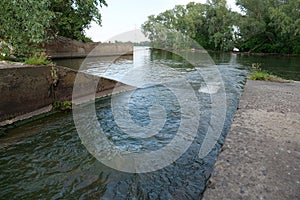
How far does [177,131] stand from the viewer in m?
5.36

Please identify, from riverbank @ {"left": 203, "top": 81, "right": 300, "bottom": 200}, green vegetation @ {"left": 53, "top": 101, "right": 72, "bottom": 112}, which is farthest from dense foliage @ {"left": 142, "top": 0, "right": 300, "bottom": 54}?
green vegetation @ {"left": 53, "top": 101, "right": 72, "bottom": 112}

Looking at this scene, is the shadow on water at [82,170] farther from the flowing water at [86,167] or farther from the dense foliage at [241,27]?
the dense foliage at [241,27]

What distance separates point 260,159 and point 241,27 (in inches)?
1886

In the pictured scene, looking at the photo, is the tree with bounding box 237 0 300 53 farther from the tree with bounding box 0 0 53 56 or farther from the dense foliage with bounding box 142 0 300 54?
the tree with bounding box 0 0 53 56

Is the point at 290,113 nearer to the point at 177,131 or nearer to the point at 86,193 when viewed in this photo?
the point at 177,131

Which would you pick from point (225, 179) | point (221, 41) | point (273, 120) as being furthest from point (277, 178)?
point (221, 41)

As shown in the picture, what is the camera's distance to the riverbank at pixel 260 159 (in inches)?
91.8

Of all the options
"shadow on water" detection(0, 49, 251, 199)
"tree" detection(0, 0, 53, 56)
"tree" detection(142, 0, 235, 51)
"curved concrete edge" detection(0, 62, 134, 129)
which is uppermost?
"tree" detection(142, 0, 235, 51)

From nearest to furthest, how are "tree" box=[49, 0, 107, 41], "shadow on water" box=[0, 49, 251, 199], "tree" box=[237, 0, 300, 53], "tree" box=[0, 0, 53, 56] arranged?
1. "shadow on water" box=[0, 49, 251, 199]
2. "tree" box=[0, 0, 53, 56]
3. "tree" box=[49, 0, 107, 41]
4. "tree" box=[237, 0, 300, 53]

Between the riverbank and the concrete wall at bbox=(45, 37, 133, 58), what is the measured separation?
18986mm

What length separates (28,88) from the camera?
5789 mm

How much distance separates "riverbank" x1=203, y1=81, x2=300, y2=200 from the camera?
2332 millimetres

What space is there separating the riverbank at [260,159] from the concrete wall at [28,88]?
5.10m

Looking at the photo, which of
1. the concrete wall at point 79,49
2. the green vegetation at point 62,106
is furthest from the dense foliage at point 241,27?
the green vegetation at point 62,106
